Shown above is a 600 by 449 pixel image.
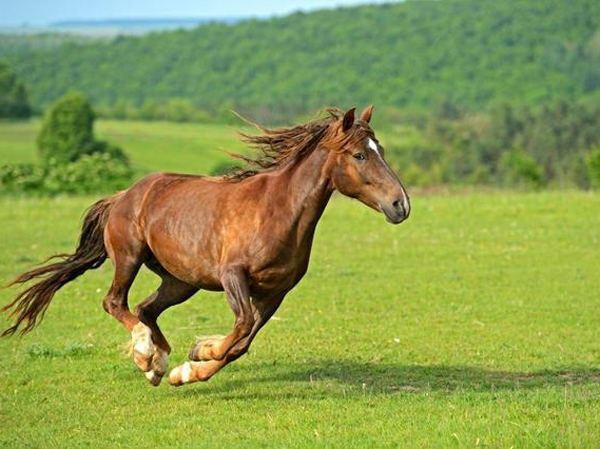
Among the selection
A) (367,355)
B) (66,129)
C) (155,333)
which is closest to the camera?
(155,333)

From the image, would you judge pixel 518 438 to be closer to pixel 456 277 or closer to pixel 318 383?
pixel 318 383

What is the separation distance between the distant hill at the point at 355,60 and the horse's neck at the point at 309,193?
3849 inches

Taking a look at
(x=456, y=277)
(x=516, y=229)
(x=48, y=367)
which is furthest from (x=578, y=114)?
(x=48, y=367)

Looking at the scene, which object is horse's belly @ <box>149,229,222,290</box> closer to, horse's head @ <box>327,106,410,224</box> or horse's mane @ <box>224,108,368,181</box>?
horse's mane @ <box>224,108,368,181</box>

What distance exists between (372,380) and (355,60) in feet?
426

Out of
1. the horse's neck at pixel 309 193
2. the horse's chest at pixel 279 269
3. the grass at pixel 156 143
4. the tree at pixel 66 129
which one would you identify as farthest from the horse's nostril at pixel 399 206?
the tree at pixel 66 129

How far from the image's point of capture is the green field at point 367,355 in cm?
855

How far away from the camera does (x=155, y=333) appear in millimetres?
10719

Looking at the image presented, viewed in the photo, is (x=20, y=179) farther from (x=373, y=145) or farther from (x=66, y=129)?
(x=66, y=129)

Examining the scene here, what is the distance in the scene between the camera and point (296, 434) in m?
8.43

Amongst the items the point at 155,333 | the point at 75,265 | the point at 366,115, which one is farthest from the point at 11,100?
the point at 366,115

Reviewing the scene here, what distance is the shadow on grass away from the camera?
10.1m

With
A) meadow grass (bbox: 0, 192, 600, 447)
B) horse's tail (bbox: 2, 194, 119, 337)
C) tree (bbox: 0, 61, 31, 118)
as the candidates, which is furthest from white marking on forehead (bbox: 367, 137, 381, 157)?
tree (bbox: 0, 61, 31, 118)

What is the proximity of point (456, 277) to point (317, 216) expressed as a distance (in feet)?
27.1
